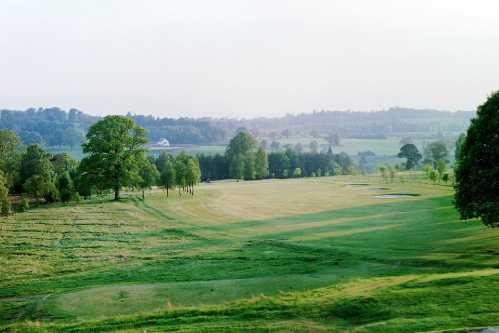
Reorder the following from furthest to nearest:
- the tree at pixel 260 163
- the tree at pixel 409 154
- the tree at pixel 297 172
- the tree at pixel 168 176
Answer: the tree at pixel 409 154 < the tree at pixel 297 172 < the tree at pixel 260 163 < the tree at pixel 168 176

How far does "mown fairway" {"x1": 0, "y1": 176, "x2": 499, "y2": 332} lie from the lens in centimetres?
2023

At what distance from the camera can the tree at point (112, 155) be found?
71875 mm

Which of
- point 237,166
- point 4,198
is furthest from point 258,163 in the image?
point 4,198

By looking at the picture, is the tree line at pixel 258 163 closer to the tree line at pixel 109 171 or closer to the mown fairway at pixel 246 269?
the tree line at pixel 109 171

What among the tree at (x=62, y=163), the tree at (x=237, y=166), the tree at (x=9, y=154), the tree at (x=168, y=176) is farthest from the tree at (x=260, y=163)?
the tree at (x=9, y=154)

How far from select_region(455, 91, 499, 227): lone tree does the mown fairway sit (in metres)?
2.87

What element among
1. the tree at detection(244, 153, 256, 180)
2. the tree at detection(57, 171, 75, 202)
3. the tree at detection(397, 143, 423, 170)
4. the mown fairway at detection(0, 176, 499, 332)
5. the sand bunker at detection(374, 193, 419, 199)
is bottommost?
the mown fairway at detection(0, 176, 499, 332)

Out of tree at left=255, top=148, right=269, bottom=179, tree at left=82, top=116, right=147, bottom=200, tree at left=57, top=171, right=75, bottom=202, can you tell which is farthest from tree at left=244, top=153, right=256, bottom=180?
tree at left=82, top=116, right=147, bottom=200

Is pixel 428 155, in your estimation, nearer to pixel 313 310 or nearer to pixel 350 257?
pixel 350 257

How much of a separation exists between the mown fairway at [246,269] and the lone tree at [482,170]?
287 centimetres

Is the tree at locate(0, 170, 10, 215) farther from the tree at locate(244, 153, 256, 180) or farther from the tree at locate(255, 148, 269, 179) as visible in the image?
the tree at locate(255, 148, 269, 179)

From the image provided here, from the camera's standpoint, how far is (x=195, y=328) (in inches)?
762

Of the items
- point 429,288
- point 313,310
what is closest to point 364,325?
point 313,310

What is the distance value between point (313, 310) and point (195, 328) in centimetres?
487
